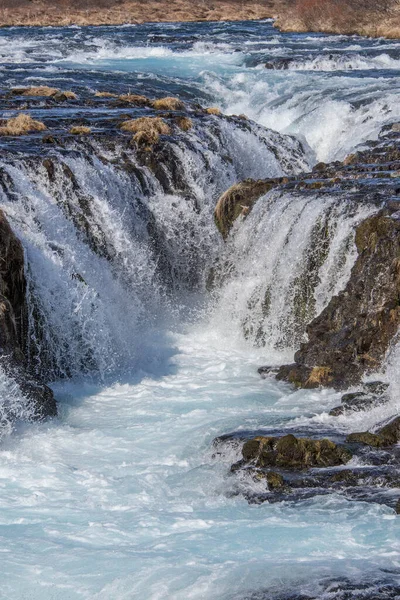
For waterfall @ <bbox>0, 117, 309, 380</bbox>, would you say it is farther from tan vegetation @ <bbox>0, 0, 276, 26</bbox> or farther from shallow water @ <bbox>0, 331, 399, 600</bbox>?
tan vegetation @ <bbox>0, 0, 276, 26</bbox>

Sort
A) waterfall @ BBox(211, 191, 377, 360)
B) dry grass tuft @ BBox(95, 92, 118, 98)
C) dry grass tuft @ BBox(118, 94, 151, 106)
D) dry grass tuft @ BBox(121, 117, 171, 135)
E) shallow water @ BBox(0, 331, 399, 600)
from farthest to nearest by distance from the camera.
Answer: dry grass tuft @ BBox(95, 92, 118, 98) < dry grass tuft @ BBox(118, 94, 151, 106) < dry grass tuft @ BBox(121, 117, 171, 135) < waterfall @ BBox(211, 191, 377, 360) < shallow water @ BBox(0, 331, 399, 600)

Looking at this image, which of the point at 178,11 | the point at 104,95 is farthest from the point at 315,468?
the point at 178,11

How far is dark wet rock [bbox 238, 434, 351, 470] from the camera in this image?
11672mm

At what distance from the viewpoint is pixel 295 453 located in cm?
1176

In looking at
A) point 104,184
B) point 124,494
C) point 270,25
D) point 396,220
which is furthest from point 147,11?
point 124,494

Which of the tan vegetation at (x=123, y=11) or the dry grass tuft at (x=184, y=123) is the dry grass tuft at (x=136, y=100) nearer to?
the dry grass tuft at (x=184, y=123)

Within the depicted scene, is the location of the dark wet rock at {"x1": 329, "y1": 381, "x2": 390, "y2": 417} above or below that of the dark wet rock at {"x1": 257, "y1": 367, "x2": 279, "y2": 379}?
above

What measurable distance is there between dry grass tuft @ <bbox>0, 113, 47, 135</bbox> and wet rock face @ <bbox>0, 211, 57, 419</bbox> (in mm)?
6523

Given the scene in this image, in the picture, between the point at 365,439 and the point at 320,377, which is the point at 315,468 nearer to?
the point at 365,439

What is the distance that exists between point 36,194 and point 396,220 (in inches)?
253

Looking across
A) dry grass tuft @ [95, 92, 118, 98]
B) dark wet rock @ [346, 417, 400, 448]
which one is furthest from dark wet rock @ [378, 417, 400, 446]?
dry grass tuft @ [95, 92, 118, 98]

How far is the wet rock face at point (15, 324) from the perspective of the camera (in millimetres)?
13992

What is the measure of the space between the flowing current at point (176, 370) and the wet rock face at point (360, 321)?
38 cm

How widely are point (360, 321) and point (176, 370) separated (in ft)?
10.5
